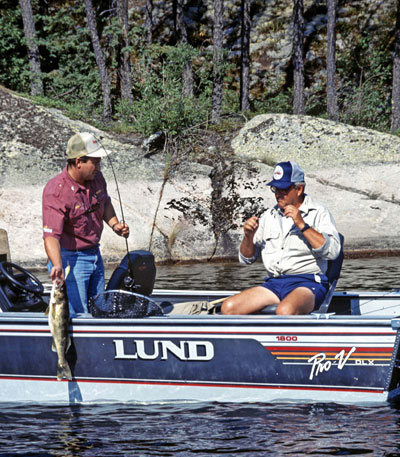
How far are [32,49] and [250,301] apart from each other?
15.9 metres

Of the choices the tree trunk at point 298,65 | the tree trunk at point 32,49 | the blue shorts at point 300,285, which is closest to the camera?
the blue shorts at point 300,285

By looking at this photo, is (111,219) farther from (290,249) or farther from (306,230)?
(306,230)

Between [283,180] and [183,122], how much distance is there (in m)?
11.9

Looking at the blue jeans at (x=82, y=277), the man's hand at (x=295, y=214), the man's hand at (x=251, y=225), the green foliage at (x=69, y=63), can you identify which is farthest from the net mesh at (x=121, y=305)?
the green foliage at (x=69, y=63)

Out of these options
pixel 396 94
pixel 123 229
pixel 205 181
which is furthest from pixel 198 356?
pixel 396 94

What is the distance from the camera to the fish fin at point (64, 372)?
612 cm

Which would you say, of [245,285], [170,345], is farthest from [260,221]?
[245,285]

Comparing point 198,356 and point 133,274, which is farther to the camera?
point 133,274

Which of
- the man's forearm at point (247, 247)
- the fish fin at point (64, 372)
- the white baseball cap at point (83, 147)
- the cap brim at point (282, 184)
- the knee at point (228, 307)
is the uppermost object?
the white baseball cap at point (83, 147)

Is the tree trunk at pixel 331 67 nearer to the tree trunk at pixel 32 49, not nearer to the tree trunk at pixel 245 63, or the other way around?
the tree trunk at pixel 245 63

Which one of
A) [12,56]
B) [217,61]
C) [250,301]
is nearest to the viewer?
[250,301]

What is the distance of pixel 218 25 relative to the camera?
19.6m

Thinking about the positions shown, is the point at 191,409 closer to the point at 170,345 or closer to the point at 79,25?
the point at 170,345

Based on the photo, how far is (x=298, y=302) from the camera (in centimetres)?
595
